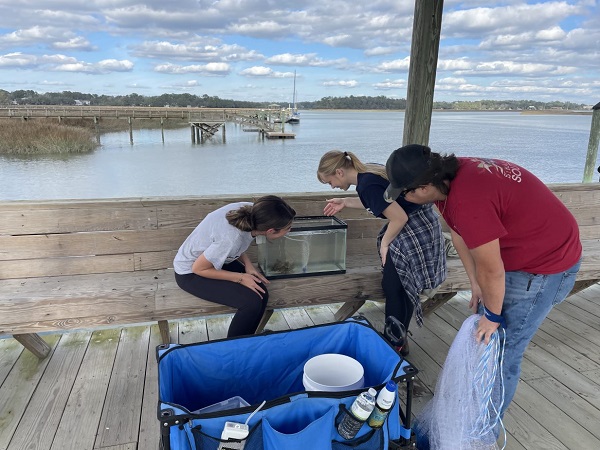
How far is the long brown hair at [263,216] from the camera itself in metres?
1.92

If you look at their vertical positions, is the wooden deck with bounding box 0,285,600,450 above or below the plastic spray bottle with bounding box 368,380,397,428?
below

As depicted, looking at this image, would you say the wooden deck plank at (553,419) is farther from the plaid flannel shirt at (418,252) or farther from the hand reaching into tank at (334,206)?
the hand reaching into tank at (334,206)

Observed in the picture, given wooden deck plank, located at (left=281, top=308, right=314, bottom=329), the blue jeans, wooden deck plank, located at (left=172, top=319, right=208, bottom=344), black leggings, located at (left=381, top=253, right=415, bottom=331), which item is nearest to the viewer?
the blue jeans

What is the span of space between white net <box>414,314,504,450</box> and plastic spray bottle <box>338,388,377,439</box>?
0.41 meters

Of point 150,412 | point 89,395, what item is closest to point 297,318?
point 150,412

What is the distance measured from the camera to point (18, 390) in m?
2.10

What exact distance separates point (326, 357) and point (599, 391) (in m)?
1.50

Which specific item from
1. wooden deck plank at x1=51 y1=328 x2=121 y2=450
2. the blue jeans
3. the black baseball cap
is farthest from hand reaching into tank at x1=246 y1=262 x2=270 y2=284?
the blue jeans

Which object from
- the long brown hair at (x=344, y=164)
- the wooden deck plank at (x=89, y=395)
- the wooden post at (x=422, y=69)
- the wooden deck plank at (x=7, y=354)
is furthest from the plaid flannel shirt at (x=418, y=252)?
the wooden deck plank at (x=7, y=354)

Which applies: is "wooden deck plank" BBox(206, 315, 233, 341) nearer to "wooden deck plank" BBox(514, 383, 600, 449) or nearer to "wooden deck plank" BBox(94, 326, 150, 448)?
"wooden deck plank" BBox(94, 326, 150, 448)

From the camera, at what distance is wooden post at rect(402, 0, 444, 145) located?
2.48 meters

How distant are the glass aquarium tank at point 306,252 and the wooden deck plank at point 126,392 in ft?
2.82

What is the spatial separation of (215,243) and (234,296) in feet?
0.93

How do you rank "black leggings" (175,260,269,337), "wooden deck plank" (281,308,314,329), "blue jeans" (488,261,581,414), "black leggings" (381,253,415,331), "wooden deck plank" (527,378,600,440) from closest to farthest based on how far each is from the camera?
1. "blue jeans" (488,261,581,414)
2. "wooden deck plank" (527,378,600,440)
3. "black leggings" (175,260,269,337)
4. "black leggings" (381,253,415,331)
5. "wooden deck plank" (281,308,314,329)
